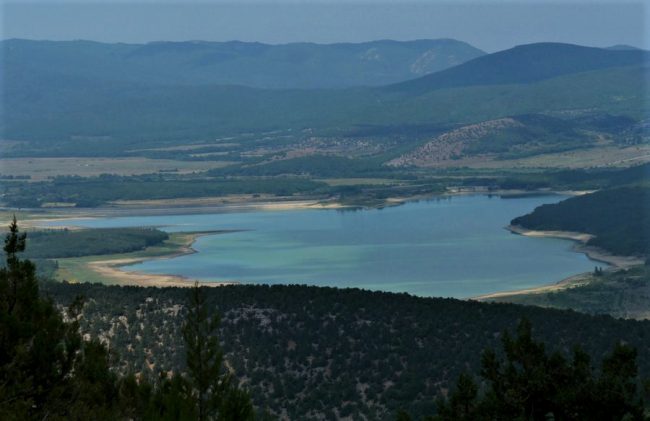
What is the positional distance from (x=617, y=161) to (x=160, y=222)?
236 feet

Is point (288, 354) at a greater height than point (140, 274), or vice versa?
point (140, 274)

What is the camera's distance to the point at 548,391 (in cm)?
2370

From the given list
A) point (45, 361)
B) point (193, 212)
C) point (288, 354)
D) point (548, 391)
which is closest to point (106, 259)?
point (193, 212)

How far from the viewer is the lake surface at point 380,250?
8244 cm

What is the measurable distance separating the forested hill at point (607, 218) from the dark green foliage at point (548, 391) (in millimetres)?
70296

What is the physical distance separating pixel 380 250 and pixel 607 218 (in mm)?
19946

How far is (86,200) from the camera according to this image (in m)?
146

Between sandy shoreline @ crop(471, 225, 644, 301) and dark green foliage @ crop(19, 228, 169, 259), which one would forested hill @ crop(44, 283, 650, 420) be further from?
dark green foliage @ crop(19, 228, 169, 259)

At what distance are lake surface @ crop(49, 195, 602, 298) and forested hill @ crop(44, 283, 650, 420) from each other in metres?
28.1

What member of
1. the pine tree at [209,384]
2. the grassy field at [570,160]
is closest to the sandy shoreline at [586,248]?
the grassy field at [570,160]

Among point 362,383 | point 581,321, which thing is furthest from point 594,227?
point 362,383

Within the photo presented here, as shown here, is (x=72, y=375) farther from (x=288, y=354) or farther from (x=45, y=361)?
(x=288, y=354)

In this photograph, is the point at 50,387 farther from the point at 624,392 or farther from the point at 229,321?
the point at 229,321

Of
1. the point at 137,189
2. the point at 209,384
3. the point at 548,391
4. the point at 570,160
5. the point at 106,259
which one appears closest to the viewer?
the point at 209,384
